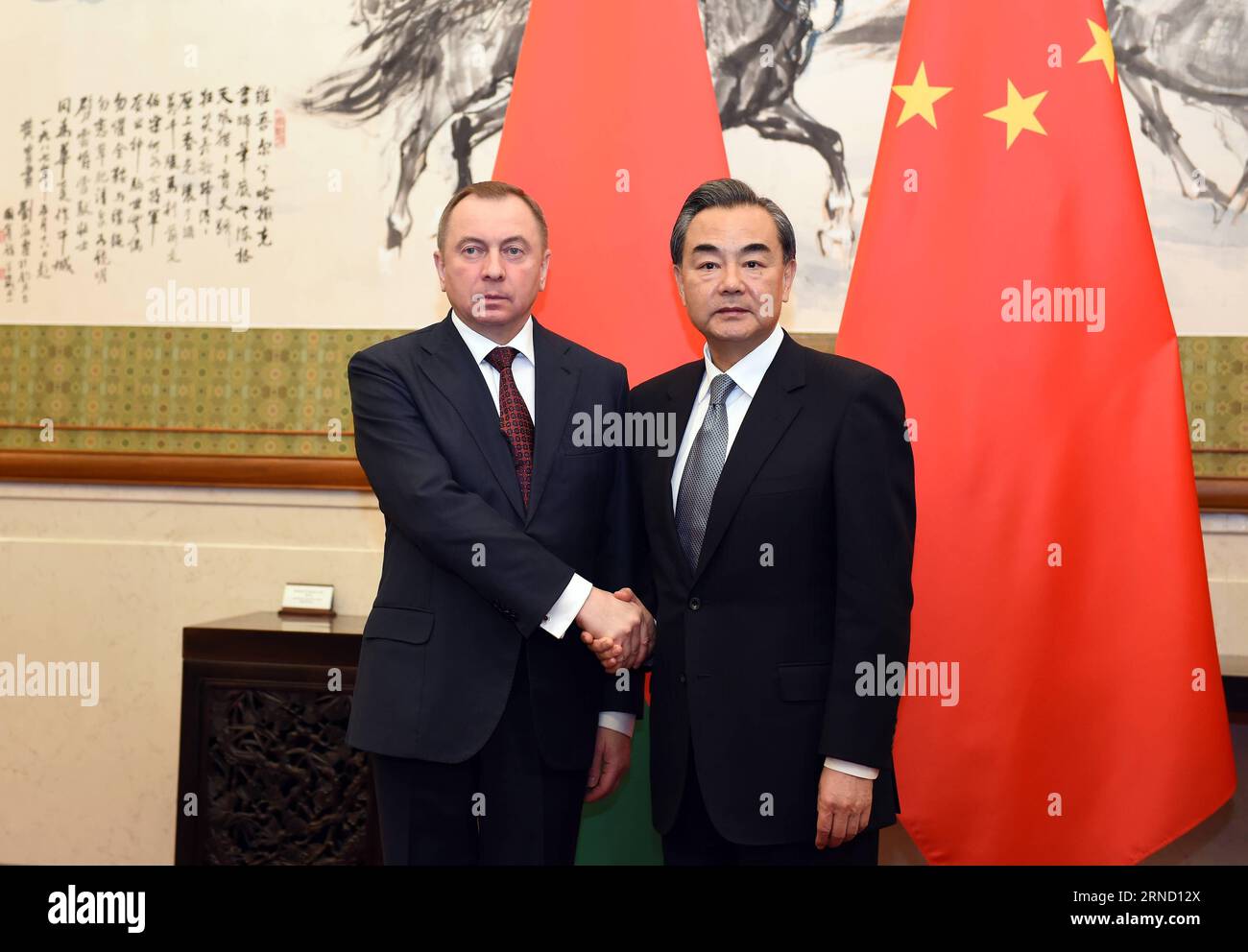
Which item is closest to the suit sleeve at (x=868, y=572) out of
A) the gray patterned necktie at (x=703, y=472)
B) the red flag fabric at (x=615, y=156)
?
the gray patterned necktie at (x=703, y=472)

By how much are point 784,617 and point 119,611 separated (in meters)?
2.29

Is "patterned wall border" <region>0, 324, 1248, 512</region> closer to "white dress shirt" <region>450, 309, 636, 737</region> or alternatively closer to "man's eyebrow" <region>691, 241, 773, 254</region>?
"white dress shirt" <region>450, 309, 636, 737</region>

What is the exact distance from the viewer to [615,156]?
239 centimetres

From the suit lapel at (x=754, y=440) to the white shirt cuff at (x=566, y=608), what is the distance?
19cm

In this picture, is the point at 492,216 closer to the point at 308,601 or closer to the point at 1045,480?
the point at 1045,480

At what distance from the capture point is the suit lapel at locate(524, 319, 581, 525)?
6.06ft

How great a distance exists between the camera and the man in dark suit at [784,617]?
1692mm

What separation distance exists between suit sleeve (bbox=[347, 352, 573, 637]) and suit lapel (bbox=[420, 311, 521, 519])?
0.19 ft

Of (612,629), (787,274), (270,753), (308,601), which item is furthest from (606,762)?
(308,601)

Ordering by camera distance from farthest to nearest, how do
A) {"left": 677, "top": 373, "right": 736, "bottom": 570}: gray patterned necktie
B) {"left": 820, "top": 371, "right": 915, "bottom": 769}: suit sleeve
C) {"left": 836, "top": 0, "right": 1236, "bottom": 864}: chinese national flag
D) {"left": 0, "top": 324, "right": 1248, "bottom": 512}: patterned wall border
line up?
{"left": 0, "top": 324, "right": 1248, "bottom": 512}: patterned wall border
{"left": 836, "top": 0, "right": 1236, "bottom": 864}: chinese national flag
{"left": 677, "top": 373, "right": 736, "bottom": 570}: gray patterned necktie
{"left": 820, "top": 371, "right": 915, "bottom": 769}: suit sleeve

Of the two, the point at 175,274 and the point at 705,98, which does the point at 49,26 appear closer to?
the point at 175,274

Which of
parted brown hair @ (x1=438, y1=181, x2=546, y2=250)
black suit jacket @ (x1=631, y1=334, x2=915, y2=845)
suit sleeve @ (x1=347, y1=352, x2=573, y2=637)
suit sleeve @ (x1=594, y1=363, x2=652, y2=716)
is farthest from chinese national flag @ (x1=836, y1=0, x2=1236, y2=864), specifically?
suit sleeve @ (x1=347, y1=352, x2=573, y2=637)

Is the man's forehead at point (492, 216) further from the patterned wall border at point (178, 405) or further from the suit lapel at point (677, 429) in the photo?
the patterned wall border at point (178, 405)

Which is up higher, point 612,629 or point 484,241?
point 484,241
